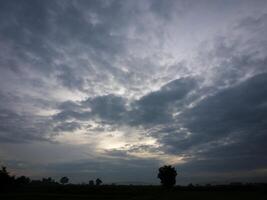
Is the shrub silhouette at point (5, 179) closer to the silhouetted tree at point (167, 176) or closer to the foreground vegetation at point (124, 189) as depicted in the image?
the foreground vegetation at point (124, 189)

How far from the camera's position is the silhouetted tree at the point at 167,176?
17012 centimetres

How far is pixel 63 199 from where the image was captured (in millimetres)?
78938

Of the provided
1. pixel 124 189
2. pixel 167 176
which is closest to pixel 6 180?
pixel 124 189

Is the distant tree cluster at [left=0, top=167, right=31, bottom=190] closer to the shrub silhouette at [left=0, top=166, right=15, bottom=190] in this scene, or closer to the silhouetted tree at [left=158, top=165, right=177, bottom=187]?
the shrub silhouette at [left=0, top=166, right=15, bottom=190]

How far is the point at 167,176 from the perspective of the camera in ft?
559

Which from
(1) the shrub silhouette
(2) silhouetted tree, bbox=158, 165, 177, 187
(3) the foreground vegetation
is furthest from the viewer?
(2) silhouetted tree, bbox=158, 165, 177, 187

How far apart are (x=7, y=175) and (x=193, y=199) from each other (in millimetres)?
99949

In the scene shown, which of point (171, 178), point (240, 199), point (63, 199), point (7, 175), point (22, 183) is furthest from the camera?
point (171, 178)

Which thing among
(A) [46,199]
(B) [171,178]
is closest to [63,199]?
(A) [46,199]

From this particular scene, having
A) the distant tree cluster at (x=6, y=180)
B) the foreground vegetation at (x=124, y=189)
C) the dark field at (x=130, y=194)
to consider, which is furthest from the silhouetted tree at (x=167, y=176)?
the distant tree cluster at (x=6, y=180)

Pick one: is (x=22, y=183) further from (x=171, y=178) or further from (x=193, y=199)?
(x=193, y=199)

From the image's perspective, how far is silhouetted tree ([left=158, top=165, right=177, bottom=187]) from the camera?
6698 inches

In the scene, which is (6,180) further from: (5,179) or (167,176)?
(167,176)

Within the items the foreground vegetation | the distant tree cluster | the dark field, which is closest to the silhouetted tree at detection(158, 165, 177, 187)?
the foreground vegetation
